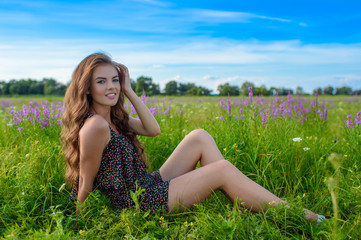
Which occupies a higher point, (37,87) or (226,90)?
(37,87)

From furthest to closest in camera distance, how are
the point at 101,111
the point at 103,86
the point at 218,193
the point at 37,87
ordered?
the point at 37,87, the point at 218,193, the point at 101,111, the point at 103,86

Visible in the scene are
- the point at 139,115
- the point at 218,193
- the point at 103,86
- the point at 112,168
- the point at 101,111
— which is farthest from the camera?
the point at 139,115

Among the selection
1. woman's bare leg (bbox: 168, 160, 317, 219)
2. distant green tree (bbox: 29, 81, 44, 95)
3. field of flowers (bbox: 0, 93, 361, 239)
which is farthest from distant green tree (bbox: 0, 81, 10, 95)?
woman's bare leg (bbox: 168, 160, 317, 219)

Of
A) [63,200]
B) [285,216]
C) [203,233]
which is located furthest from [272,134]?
[63,200]

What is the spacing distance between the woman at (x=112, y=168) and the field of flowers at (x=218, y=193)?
0.11 meters

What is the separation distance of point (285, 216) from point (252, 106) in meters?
1.48

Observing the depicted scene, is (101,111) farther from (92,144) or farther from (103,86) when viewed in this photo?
(92,144)

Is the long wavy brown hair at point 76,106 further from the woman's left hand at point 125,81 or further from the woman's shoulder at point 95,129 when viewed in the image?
the woman's shoulder at point 95,129

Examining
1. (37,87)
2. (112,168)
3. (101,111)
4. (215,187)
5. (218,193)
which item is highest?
(37,87)

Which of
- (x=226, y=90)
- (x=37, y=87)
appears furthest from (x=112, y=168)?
(x=37, y=87)

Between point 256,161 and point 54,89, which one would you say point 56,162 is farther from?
point 54,89

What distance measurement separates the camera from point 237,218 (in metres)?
2.22

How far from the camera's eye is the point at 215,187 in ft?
8.24

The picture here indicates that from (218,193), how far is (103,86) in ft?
4.95
